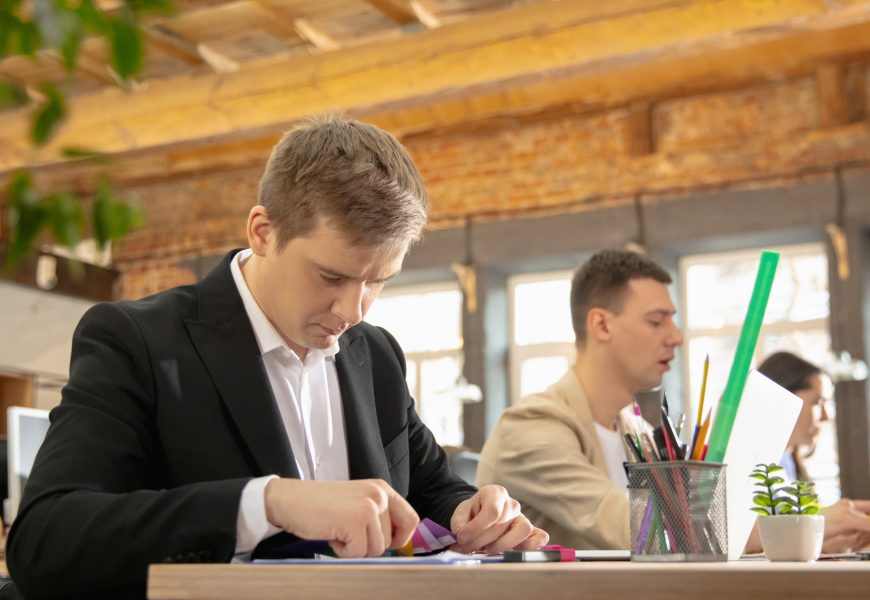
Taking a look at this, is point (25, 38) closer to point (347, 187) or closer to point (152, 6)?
point (152, 6)

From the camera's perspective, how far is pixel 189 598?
1.03 m

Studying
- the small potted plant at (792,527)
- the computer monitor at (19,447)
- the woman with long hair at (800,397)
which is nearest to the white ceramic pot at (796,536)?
the small potted plant at (792,527)

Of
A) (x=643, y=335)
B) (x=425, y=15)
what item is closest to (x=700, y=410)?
(x=643, y=335)

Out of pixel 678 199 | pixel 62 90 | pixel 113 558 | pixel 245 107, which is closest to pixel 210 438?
pixel 113 558

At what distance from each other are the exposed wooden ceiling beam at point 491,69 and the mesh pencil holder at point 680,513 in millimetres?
4202

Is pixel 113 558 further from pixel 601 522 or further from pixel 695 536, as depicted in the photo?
pixel 601 522

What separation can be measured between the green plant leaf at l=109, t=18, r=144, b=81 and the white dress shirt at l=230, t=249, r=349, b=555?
0.95 metres

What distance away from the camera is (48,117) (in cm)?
67

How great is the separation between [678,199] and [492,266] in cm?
143

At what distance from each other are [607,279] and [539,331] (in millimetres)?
5060

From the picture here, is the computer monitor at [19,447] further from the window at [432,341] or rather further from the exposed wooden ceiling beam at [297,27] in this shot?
the window at [432,341]

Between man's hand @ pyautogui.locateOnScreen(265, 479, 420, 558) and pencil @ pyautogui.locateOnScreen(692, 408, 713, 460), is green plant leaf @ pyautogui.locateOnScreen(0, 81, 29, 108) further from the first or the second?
pencil @ pyautogui.locateOnScreen(692, 408, 713, 460)

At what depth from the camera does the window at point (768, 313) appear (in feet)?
23.8

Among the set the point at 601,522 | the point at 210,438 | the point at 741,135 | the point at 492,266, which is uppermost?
the point at 741,135
